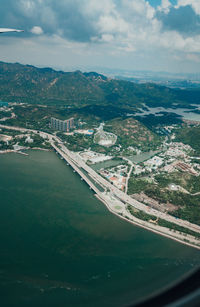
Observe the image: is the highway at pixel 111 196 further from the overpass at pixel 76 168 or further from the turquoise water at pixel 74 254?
the turquoise water at pixel 74 254

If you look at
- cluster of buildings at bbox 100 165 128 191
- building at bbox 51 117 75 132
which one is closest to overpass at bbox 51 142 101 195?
cluster of buildings at bbox 100 165 128 191

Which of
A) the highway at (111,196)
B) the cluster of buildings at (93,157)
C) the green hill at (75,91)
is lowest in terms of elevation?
the highway at (111,196)

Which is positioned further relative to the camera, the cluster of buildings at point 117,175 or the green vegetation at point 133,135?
the green vegetation at point 133,135

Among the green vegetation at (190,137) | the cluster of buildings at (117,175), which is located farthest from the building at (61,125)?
the green vegetation at (190,137)

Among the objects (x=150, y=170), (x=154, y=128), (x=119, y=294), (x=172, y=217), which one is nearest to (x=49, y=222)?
(x=119, y=294)

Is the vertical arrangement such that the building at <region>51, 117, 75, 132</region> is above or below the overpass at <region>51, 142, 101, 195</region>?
above

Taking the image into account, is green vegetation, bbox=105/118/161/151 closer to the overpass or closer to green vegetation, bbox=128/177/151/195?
the overpass

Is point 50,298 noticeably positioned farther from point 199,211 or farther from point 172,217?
point 199,211

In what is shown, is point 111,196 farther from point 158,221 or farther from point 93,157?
point 93,157

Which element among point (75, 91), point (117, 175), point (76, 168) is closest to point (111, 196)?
point (117, 175)
